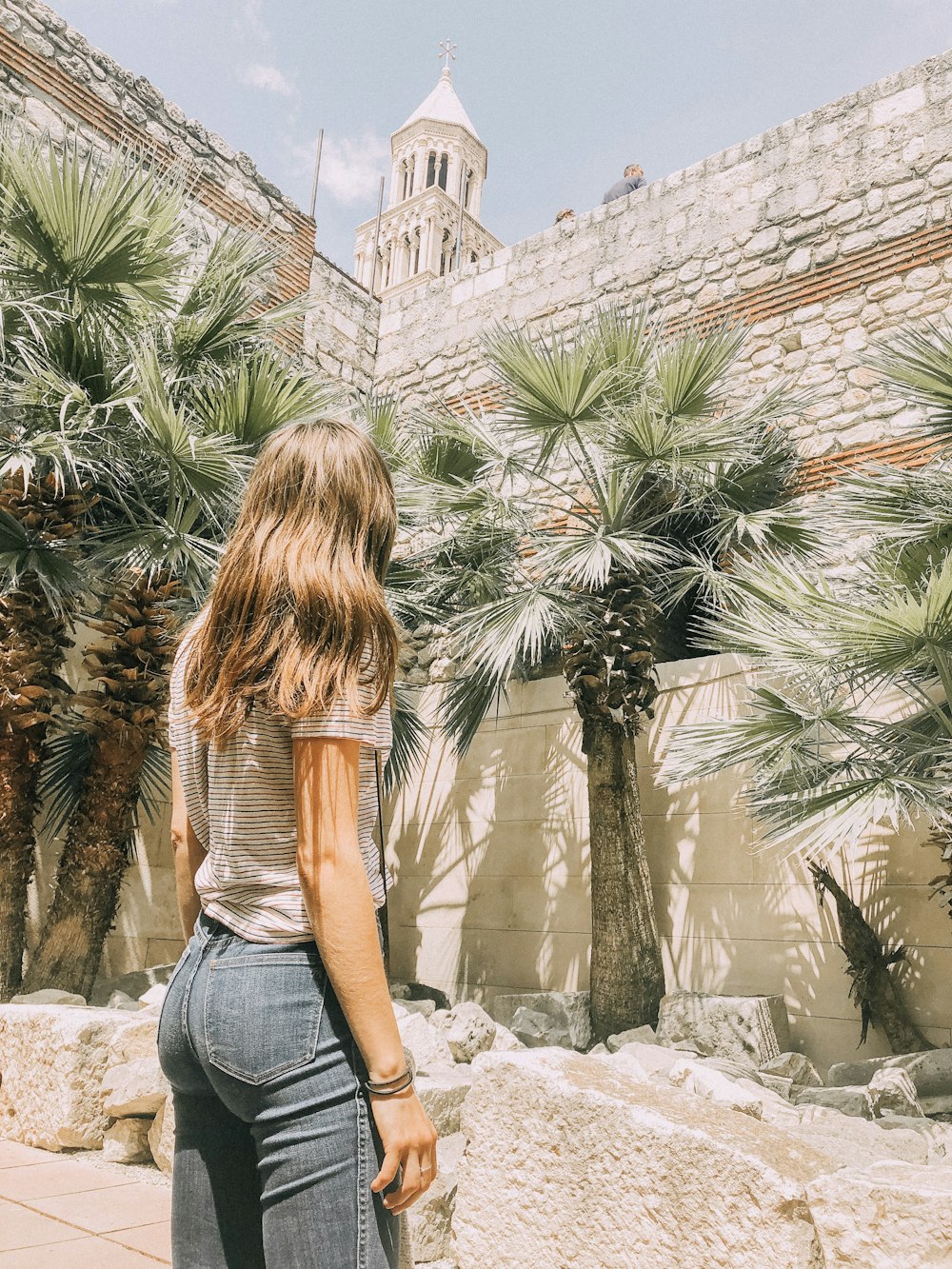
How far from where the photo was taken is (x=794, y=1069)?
155 inches

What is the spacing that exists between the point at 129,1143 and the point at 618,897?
2508 millimetres

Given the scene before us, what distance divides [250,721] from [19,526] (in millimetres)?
4147

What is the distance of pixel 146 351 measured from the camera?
457 cm

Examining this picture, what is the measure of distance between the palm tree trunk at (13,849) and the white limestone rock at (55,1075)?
96cm

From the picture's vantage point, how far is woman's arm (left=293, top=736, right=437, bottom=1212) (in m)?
0.95

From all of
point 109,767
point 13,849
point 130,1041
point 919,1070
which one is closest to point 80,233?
point 109,767

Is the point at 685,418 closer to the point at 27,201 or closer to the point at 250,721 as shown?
the point at 27,201

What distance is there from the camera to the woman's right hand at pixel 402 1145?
0.94 meters

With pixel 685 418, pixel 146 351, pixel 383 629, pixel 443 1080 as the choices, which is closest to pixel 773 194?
pixel 685 418

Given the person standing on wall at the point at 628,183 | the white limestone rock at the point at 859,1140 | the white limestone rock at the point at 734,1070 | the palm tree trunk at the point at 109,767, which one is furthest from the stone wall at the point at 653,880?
the person standing on wall at the point at 628,183

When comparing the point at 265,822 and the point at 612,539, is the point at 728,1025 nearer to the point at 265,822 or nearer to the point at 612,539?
the point at 612,539

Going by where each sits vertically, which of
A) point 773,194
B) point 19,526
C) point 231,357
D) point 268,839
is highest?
point 773,194

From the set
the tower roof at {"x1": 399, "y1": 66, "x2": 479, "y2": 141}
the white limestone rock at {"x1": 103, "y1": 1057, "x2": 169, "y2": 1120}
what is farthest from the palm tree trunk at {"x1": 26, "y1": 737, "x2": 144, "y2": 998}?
the tower roof at {"x1": 399, "y1": 66, "x2": 479, "y2": 141}

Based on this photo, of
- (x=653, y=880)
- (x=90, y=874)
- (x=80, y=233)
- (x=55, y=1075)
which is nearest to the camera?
(x=55, y=1075)
